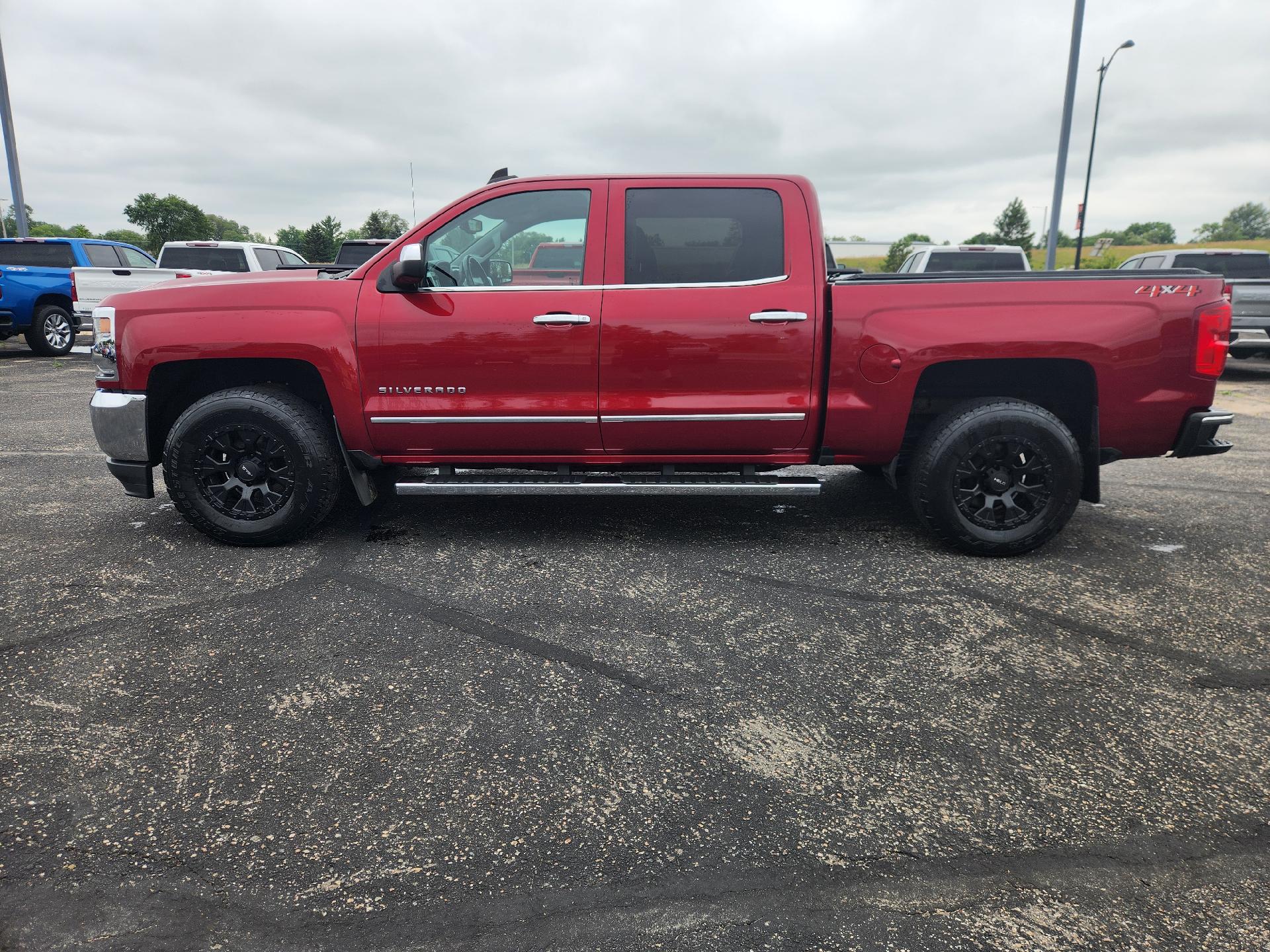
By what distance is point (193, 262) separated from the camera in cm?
1241

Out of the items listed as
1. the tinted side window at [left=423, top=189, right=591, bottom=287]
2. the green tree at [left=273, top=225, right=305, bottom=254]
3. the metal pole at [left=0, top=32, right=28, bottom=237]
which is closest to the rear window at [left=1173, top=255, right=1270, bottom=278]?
the tinted side window at [left=423, top=189, right=591, bottom=287]

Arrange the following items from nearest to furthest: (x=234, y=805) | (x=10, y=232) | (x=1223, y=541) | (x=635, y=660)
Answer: (x=234, y=805)
(x=635, y=660)
(x=1223, y=541)
(x=10, y=232)

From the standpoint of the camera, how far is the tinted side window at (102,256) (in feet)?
46.5

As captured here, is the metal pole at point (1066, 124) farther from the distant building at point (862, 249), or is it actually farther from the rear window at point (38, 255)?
the distant building at point (862, 249)

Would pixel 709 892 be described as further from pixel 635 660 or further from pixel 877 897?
pixel 635 660

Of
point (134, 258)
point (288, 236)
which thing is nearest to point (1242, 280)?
point (134, 258)

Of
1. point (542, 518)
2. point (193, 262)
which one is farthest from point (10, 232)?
point (542, 518)

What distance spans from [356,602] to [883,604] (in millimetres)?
2395

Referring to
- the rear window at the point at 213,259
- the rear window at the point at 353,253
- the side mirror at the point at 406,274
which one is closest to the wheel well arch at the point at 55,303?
the rear window at the point at 213,259

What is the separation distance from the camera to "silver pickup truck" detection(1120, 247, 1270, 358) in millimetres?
11250

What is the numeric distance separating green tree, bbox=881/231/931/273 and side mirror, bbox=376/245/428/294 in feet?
170

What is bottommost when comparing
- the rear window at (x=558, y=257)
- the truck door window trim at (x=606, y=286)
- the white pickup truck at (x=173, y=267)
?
the truck door window trim at (x=606, y=286)

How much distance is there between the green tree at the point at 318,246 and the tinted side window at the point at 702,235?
58.3 meters

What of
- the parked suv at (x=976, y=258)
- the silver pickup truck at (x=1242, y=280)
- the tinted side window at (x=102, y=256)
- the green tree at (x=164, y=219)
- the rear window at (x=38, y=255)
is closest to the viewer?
the silver pickup truck at (x=1242, y=280)
